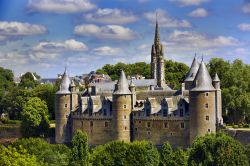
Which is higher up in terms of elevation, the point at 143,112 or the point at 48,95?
the point at 48,95

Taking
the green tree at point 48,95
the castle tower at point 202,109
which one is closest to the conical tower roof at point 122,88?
the castle tower at point 202,109

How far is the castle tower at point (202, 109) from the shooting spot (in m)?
60.5

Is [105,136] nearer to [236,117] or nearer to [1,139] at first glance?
[236,117]

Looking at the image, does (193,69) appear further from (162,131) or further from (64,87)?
(64,87)

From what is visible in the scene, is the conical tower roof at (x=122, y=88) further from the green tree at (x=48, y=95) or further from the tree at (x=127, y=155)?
the green tree at (x=48, y=95)

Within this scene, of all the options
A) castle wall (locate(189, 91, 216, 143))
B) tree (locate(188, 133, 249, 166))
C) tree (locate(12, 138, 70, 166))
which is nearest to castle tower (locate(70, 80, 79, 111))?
tree (locate(12, 138, 70, 166))

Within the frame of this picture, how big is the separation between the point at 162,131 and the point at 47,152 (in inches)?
521

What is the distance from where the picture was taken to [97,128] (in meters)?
69.4

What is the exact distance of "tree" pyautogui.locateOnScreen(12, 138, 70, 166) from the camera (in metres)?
57.3

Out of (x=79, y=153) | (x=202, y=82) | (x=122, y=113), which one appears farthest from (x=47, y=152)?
(x=202, y=82)

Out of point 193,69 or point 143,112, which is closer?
point 143,112

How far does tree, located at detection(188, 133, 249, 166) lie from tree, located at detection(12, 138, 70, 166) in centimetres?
1304

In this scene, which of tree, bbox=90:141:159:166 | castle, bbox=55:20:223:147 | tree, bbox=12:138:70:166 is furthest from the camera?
castle, bbox=55:20:223:147

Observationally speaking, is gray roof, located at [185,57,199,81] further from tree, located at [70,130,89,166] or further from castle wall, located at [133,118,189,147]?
tree, located at [70,130,89,166]
